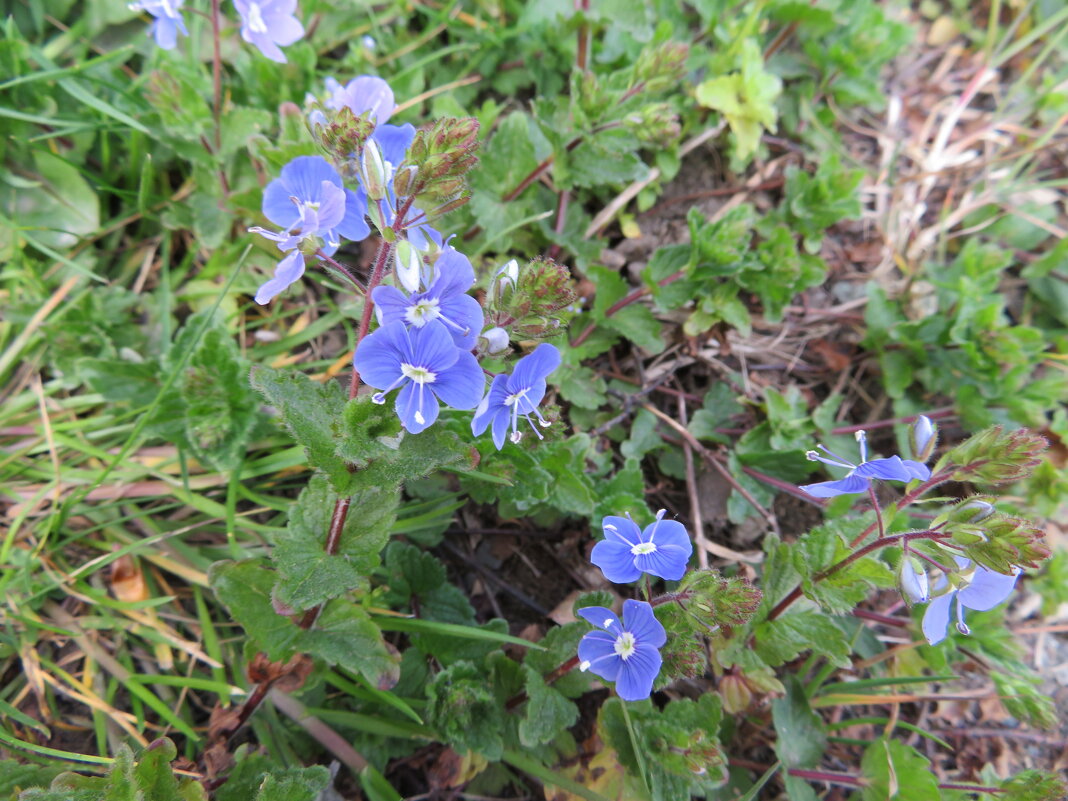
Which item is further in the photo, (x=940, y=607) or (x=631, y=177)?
(x=631, y=177)

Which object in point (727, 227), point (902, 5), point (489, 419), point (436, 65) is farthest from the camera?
point (902, 5)

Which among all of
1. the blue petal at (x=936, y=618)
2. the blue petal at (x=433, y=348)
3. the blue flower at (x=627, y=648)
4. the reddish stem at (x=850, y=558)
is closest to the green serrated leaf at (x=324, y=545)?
the blue petal at (x=433, y=348)

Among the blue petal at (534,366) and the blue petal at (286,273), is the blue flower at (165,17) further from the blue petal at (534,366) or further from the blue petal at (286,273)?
the blue petal at (534,366)

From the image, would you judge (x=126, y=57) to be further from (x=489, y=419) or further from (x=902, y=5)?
(x=902, y=5)

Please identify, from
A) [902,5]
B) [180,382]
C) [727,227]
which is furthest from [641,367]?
[902,5]

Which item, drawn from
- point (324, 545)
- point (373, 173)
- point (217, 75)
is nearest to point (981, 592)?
point (324, 545)

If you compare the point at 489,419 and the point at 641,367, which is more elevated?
the point at 489,419
